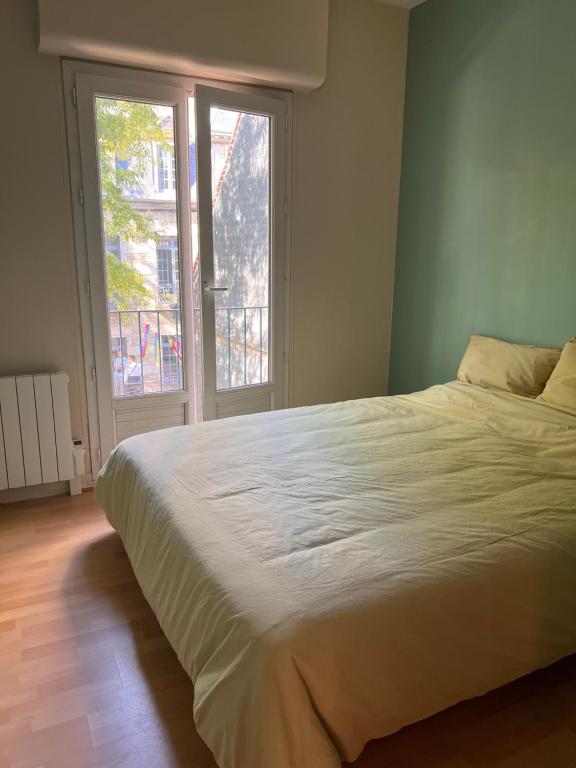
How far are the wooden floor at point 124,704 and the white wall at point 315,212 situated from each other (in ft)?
4.17

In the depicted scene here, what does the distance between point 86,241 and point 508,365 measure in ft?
7.61

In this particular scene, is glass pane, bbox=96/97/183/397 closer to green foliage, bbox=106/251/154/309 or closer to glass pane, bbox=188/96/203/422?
green foliage, bbox=106/251/154/309

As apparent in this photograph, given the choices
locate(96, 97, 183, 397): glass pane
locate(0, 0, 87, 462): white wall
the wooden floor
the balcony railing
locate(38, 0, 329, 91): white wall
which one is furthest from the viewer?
the balcony railing

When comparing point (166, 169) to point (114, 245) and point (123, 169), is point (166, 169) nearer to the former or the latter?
point (123, 169)

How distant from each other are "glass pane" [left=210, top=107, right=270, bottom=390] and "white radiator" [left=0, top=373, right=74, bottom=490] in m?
0.95

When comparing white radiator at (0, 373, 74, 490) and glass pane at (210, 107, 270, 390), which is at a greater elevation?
glass pane at (210, 107, 270, 390)

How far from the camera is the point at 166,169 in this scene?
3145 mm

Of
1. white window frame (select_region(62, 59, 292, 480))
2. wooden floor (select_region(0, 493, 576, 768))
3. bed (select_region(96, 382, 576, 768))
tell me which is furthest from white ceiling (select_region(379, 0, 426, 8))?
wooden floor (select_region(0, 493, 576, 768))

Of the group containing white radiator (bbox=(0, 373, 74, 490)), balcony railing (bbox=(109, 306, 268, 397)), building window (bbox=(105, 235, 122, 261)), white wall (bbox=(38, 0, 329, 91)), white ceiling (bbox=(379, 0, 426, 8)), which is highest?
white ceiling (bbox=(379, 0, 426, 8))

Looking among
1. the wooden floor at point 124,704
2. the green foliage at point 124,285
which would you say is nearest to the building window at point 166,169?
the green foliage at point 124,285

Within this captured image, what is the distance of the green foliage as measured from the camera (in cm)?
313

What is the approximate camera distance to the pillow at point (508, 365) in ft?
9.01

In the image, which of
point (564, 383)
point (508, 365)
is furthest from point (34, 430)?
point (564, 383)

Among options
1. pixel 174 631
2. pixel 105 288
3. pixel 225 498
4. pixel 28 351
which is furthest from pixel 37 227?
pixel 174 631
